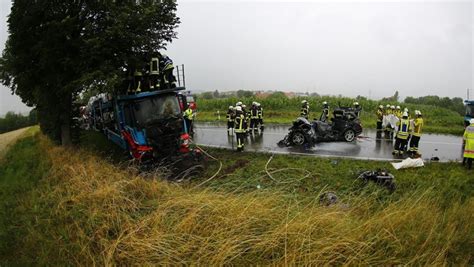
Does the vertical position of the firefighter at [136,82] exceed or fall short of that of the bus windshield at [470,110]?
it exceeds it

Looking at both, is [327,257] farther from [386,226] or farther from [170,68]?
[170,68]

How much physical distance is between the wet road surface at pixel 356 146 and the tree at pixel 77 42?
563 centimetres

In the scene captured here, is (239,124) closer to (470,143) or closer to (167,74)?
(167,74)

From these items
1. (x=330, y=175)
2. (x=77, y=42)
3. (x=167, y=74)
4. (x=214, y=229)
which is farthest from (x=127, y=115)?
(x=214, y=229)

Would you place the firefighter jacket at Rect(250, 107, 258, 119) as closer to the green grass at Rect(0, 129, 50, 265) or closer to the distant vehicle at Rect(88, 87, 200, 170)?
the distant vehicle at Rect(88, 87, 200, 170)

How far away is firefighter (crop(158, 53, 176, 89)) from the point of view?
9.98 m

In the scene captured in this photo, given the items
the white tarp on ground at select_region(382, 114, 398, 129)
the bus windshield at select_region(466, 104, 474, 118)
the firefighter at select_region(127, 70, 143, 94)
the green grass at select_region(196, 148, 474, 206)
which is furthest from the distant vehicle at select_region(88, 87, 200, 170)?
the bus windshield at select_region(466, 104, 474, 118)

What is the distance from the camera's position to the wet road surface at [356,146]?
35.0 feet

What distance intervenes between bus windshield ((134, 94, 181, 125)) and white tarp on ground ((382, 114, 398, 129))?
420 inches

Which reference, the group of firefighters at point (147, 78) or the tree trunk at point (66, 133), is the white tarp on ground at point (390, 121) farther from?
the tree trunk at point (66, 133)

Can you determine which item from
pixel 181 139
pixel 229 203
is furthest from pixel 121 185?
pixel 181 139

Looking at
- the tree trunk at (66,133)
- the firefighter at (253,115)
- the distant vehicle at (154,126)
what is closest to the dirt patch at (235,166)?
the distant vehicle at (154,126)

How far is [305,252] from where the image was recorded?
9.71 ft

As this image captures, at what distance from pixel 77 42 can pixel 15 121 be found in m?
33.2
